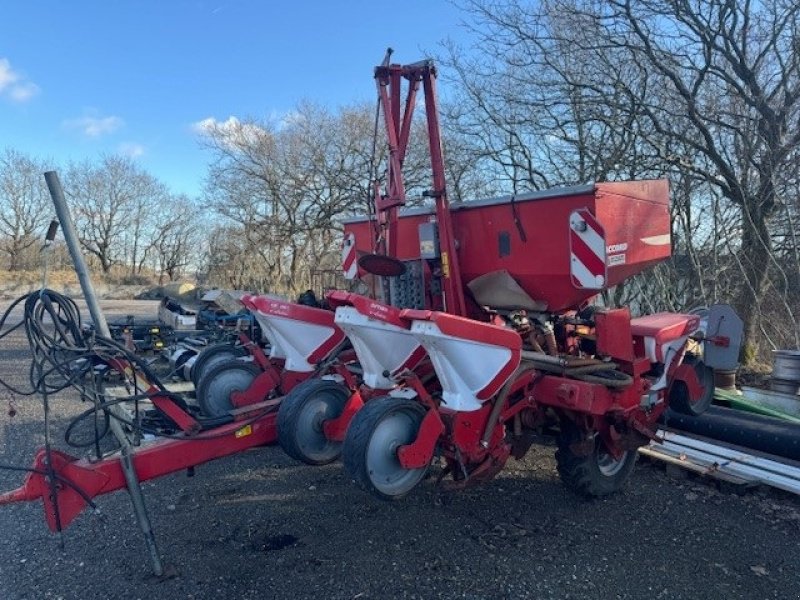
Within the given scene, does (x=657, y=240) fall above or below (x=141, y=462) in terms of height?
above

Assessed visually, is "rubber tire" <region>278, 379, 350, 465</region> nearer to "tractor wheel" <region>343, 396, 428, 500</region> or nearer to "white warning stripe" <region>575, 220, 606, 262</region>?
"tractor wheel" <region>343, 396, 428, 500</region>

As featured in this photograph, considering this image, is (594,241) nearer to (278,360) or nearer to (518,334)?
(518,334)

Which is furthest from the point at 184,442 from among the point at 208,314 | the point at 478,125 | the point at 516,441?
the point at 478,125

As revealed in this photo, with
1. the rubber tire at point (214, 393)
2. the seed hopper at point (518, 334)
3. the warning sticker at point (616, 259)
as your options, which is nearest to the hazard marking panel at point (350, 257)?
the seed hopper at point (518, 334)

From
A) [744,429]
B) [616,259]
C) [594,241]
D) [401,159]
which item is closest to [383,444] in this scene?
[594,241]

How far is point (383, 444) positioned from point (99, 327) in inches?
67.1

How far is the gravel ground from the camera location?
3.08 meters

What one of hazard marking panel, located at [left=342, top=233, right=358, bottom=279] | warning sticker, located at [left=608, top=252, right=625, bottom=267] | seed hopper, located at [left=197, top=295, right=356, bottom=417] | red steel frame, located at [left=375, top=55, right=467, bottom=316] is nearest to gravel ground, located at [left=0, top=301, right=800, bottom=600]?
seed hopper, located at [left=197, top=295, right=356, bottom=417]

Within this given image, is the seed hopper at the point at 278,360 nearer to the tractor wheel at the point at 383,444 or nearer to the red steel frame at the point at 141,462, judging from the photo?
the red steel frame at the point at 141,462

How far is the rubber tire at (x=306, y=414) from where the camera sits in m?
3.55

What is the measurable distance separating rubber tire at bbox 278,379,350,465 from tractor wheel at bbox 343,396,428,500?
1.96ft

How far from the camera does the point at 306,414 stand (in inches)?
142

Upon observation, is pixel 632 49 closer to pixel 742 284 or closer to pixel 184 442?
pixel 742 284

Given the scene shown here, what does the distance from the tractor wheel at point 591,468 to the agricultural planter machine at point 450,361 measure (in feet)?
0.05
